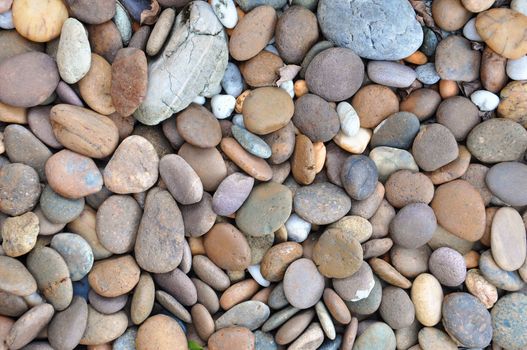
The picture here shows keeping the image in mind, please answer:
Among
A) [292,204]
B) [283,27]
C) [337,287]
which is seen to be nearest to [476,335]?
[337,287]

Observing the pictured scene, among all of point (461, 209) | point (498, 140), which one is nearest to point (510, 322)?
point (461, 209)

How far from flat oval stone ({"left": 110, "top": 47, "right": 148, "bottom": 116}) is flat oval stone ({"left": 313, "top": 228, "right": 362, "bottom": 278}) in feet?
1.81

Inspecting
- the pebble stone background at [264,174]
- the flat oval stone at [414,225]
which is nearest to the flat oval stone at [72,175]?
the pebble stone background at [264,174]

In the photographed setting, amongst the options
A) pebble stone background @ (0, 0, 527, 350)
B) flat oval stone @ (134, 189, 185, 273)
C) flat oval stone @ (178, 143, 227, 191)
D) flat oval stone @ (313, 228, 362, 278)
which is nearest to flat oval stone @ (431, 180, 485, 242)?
pebble stone background @ (0, 0, 527, 350)

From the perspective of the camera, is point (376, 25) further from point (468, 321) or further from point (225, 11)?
point (468, 321)

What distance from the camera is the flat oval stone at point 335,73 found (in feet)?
4.25

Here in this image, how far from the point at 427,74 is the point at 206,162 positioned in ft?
1.92

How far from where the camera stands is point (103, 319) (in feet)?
4.16

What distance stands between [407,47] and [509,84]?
271 mm

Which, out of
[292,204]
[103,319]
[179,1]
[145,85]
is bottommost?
[103,319]

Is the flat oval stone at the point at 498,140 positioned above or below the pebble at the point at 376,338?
above

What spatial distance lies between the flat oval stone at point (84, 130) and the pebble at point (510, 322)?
1.03m

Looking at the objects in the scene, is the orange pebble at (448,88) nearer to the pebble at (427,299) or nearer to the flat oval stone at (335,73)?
the flat oval stone at (335,73)

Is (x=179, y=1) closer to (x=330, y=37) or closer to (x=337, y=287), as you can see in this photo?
(x=330, y=37)
